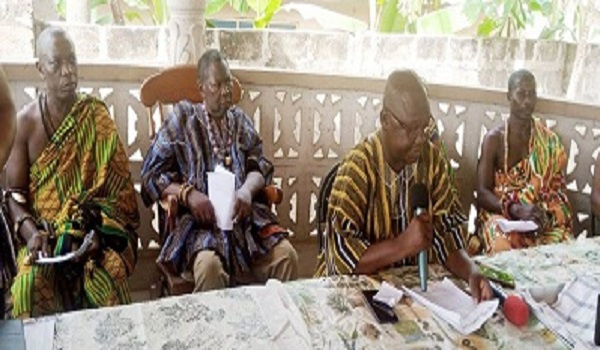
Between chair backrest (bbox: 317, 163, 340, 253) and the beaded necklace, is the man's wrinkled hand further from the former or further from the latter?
the beaded necklace

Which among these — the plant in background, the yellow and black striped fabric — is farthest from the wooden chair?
the plant in background

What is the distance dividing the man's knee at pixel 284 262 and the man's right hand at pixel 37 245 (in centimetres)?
88

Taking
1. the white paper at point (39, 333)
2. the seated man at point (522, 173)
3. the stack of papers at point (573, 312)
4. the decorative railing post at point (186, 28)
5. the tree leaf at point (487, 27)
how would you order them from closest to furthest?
the white paper at point (39, 333) < the stack of papers at point (573, 312) < the seated man at point (522, 173) < the decorative railing post at point (186, 28) < the tree leaf at point (487, 27)

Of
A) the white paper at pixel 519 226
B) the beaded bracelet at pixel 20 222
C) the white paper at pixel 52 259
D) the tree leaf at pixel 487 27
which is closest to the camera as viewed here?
the white paper at pixel 52 259

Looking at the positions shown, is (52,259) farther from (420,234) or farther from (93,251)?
(420,234)

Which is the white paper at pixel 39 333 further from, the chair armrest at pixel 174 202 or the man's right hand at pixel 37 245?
the chair armrest at pixel 174 202

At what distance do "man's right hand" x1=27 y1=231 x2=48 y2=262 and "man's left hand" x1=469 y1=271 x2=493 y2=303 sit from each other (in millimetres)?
1524

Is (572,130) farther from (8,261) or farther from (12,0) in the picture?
(12,0)

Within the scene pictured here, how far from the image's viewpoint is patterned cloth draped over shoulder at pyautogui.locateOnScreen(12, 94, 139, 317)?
93.9 inches

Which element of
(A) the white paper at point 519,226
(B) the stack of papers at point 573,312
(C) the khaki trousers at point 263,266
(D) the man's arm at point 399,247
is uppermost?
(D) the man's arm at point 399,247

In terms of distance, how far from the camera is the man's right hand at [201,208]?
2.59 metres

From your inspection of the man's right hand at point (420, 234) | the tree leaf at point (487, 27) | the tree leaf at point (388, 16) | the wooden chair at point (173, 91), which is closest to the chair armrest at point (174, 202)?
the wooden chair at point (173, 91)

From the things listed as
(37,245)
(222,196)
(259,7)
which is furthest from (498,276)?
(259,7)

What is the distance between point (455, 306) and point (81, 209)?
5.14 ft
